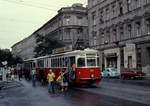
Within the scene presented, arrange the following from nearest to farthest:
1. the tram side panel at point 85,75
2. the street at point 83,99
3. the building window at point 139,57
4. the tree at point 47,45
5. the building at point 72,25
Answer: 1. the street at point 83,99
2. the tram side panel at point 85,75
3. the building window at point 139,57
4. the tree at point 47,45
5. the building at point 72,25

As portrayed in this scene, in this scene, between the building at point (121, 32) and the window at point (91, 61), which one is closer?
the window at point (91, 61)

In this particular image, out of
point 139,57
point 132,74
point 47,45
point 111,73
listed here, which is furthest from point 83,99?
point 47,45

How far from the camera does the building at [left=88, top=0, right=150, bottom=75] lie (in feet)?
107

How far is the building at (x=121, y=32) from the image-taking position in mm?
32562

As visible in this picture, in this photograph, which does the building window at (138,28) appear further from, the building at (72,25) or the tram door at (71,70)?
the building at (72,25)

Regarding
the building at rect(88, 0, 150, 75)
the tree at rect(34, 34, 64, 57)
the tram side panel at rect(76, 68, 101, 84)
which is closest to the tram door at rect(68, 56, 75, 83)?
the tram side panel at rect(76, 68, 101, 84)

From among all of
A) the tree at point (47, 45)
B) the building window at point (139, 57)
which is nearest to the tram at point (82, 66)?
the building window at point (139, 57)

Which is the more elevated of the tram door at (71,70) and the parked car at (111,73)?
the tram door at (71,70)

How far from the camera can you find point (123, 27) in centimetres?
3703

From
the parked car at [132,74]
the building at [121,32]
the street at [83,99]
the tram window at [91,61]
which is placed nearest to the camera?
the street at [83,99]

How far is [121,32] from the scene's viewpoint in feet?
124

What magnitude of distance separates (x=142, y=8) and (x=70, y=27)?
29.0m

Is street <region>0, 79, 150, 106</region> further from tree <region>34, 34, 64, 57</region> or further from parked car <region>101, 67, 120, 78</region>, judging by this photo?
tree <region>34, 34, 64, 57</region>

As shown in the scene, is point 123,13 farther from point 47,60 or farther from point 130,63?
point 47,60
